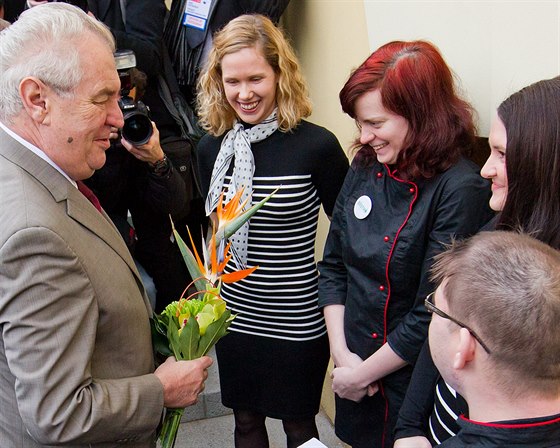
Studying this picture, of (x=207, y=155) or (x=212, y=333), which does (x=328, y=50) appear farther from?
(x=212, y=333)

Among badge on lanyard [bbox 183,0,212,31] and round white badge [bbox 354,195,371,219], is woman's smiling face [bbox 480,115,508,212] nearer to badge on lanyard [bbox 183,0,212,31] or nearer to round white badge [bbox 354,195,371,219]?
round white badge [bbox 354,195,371,219]

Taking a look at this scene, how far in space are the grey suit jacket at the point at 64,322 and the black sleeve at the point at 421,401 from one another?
2.13 feet

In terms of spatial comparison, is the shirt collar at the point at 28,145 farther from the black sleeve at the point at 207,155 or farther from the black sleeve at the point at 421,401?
the black sleeve at the point at 207,155

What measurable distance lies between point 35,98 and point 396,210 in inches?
41.9

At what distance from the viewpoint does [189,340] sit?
171 cm

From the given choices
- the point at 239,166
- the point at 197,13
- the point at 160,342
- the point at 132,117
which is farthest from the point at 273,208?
the point at 197,13

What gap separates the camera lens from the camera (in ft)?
8.52

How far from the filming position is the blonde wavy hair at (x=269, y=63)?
8.14 ft

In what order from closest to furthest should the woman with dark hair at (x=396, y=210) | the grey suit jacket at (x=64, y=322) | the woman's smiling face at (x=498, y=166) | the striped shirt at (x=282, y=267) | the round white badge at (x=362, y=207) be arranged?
1. the grey suit jacket at (x=64, y=322)
2. the woman's smiling face at (x=498, y=166)
3. the woman with dark hair at (x=396, y=210)
4. the round white badge at (x=362, y=207)
5. the striped shirt at (x=282, y=267)

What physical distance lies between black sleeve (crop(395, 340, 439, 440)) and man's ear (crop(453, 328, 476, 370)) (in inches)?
20.3

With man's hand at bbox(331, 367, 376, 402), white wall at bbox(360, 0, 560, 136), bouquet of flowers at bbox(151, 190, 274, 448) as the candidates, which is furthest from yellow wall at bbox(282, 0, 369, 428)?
bouquet of flowers at bbox(151, 190, 274, 448)

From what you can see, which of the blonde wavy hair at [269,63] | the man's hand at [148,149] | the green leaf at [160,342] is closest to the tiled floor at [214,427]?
the man's hand at [148,149]

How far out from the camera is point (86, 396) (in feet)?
4.75

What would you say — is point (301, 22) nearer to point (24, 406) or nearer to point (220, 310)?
point (220, 310)
